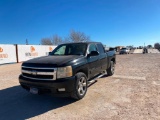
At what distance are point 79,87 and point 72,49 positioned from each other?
1.83 meters

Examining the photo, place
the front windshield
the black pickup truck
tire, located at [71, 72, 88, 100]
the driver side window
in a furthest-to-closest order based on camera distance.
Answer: the driver side window < the front windshield < tire, located at [71, 72, 88, 100] < the black pickup truck

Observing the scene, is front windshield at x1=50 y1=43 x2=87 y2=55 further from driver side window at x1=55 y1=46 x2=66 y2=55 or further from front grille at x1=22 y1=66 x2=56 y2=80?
front grille at x1=22 y1=66 x2=56 y2=80

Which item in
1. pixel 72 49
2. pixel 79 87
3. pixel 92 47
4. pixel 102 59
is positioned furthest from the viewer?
pixel 102 59

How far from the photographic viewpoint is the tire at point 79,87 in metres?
4.92

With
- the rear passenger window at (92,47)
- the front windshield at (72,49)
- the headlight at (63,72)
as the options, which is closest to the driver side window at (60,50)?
the front windshield at (72,49)

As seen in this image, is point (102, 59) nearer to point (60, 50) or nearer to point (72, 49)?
point (72, 49)

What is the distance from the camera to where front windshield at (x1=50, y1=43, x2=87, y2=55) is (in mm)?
6175

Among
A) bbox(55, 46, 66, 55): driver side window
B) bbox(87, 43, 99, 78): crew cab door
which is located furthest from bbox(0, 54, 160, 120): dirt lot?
bbox(55, 46, 66, 55): driver side window

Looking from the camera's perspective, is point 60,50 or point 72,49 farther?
point 60,50

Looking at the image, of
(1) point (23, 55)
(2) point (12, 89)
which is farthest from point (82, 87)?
(1) point (23, 55)

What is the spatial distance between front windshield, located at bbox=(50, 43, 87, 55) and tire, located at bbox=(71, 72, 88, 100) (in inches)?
42.2

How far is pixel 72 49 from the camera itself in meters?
6.45

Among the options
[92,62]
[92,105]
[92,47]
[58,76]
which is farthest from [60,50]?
[92,105]

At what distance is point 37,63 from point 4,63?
51.4 feet
